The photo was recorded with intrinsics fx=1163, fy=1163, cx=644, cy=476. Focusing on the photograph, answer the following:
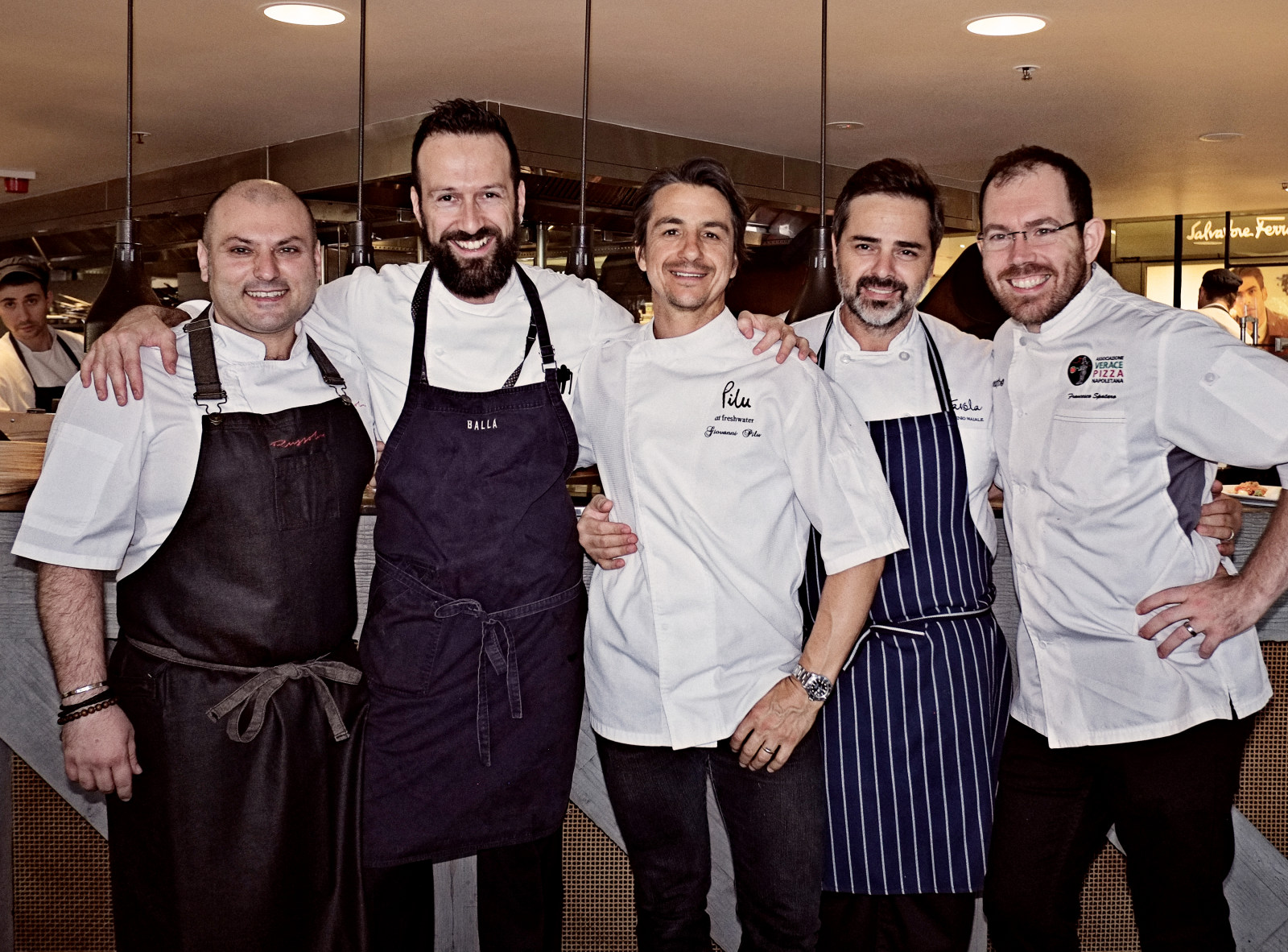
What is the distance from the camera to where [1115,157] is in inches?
272

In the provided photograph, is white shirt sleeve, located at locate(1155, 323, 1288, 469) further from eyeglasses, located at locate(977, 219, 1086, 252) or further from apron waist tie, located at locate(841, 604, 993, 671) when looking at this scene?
apron waist tie, located at locate(841, 604, 993, 671)

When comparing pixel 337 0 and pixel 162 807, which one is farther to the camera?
pixel 337 0

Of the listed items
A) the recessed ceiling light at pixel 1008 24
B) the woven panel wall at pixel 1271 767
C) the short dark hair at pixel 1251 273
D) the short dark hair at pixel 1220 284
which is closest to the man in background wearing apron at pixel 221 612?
the woven panel wall at pixel 1271 767

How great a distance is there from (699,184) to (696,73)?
3.23 metres

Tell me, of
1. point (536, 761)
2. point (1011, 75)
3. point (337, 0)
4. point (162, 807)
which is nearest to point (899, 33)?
point (1011, 75)

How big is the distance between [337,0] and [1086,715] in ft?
10.9

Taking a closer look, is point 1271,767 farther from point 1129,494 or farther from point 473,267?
point 473,267

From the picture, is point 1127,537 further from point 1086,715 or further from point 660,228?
point 660,228

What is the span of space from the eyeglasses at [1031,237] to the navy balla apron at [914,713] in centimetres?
34

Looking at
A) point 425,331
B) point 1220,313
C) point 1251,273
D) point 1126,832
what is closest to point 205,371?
point 425,331

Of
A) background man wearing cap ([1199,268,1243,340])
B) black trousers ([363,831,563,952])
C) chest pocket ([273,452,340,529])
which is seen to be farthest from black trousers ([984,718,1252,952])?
background man wearing cap ([1199,268,1243,340])

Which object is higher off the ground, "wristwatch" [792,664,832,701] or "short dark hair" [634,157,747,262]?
"short dark hair" [634,157,747,262]

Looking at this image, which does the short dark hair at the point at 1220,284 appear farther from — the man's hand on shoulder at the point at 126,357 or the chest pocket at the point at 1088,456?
the man's hand on shoulder at the point at 126,357

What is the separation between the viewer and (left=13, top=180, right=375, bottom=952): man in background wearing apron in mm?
1788
